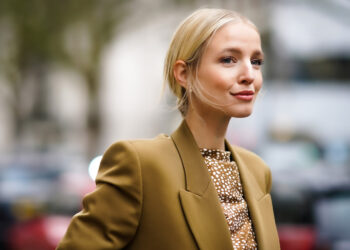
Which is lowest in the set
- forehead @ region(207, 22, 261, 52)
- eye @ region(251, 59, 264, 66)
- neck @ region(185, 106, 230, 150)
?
neck @ region(185, 106, 230, 150)

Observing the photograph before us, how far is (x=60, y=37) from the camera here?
20.7 m

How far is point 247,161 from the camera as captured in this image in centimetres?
249

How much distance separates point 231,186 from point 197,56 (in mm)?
458

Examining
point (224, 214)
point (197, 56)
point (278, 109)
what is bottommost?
point (278, 109)

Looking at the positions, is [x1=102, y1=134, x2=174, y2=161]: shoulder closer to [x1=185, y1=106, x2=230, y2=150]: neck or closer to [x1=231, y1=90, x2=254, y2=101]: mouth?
[x1=185, y1=106, x2=230, y2=150]: neck

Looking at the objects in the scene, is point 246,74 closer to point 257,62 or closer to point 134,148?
point 257,62

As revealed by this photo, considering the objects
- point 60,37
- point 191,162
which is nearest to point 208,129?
point 191,162

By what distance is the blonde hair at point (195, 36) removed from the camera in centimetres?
223

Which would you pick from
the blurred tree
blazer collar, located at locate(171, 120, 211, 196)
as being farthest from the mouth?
the blurred tree

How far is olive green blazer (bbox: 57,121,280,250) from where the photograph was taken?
2.07 m

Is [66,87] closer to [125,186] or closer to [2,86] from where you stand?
[2,86]

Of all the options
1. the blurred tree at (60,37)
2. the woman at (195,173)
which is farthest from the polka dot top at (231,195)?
the blurred tree at (60,37)

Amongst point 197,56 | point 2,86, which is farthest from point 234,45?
Answer: point 2,86

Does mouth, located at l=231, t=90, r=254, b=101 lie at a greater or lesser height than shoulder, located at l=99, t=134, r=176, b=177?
greater
